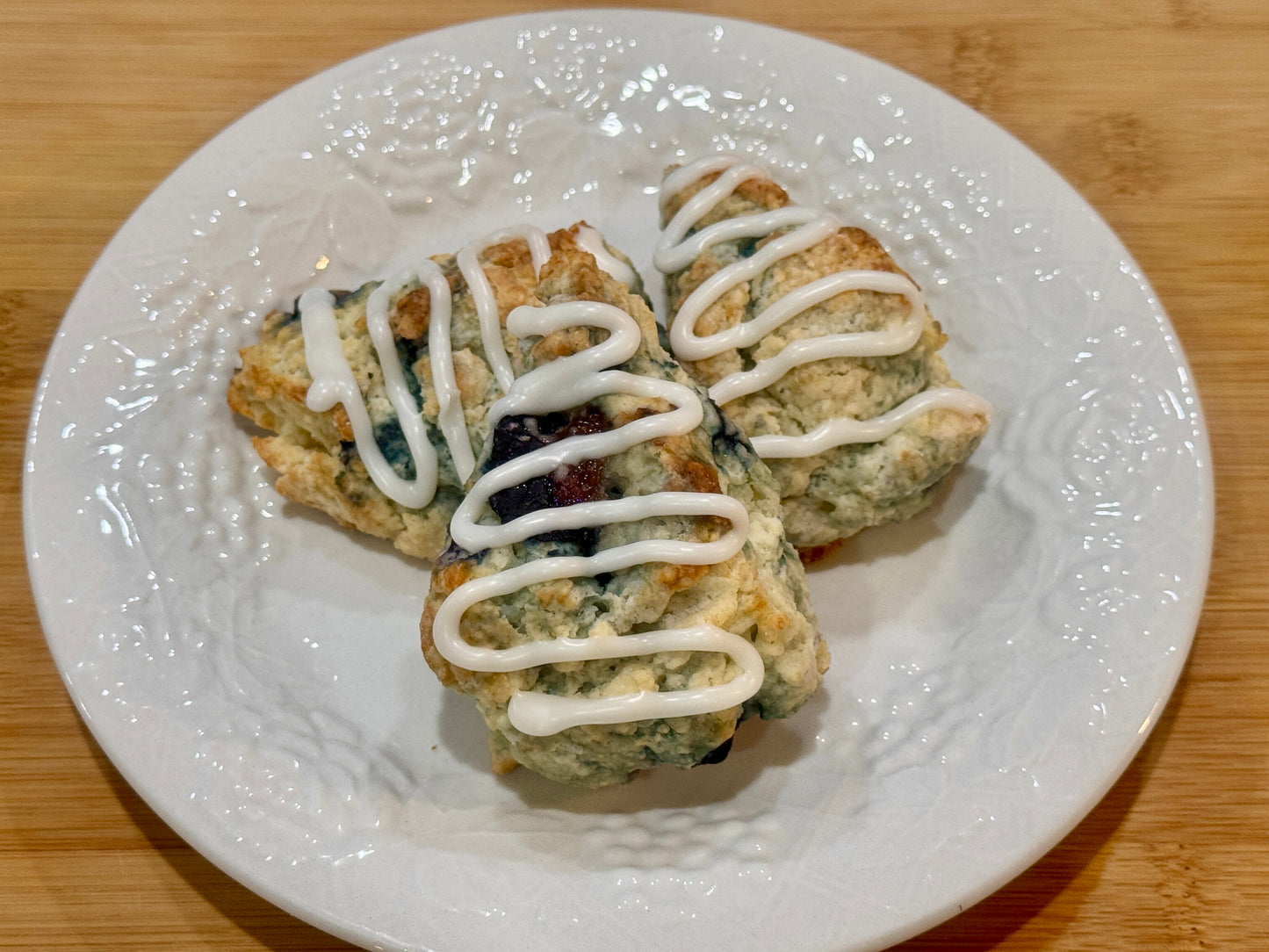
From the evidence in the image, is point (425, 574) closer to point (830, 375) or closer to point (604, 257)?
point (604, 257)

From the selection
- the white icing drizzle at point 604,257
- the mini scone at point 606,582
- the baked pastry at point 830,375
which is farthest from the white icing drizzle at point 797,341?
the mini scone at point 606,582

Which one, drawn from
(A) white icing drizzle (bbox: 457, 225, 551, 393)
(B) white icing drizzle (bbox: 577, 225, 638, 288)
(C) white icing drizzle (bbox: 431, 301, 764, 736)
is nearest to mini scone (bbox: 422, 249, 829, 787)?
(C) white icing drizzle (bbox: 431, 301, 764, 736)

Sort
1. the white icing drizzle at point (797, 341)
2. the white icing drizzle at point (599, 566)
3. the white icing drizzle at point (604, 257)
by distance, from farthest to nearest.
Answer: the white icing drizzle at point (604, 257) → the white icing drizzle at point (797, 341) → the white icing drizzle at point (599, 566)

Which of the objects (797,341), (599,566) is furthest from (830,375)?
(599,566)

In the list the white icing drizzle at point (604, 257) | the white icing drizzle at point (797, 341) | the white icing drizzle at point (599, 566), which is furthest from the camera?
the white icing drizzle at point (604, 257)

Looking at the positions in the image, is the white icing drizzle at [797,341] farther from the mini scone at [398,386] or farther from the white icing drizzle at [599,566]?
the white icing drizzle at [599,566]

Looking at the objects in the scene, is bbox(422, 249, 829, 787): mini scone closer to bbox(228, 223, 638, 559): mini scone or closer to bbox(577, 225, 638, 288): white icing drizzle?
bbox(228, 223, 638, 559): mini scone

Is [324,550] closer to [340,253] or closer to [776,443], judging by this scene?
[340,253]
